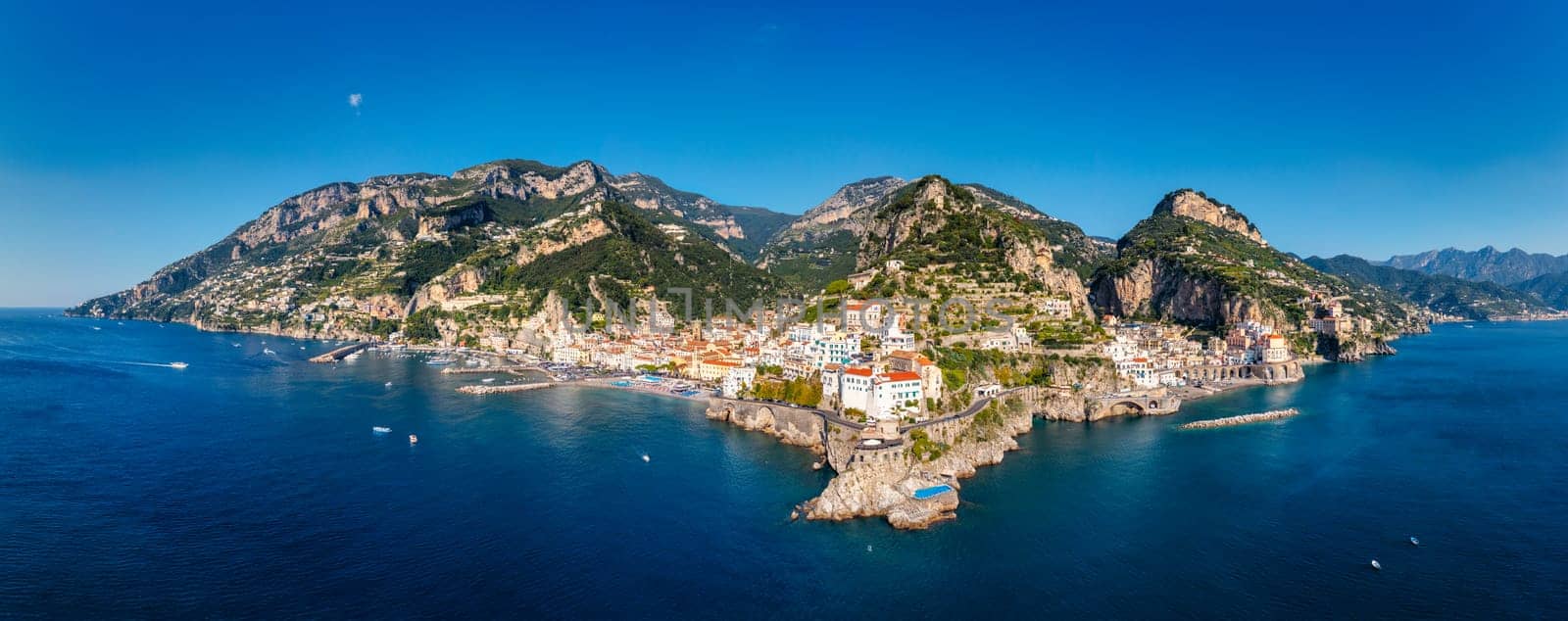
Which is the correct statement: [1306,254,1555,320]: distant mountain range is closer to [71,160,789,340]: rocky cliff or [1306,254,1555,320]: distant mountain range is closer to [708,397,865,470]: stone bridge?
[71,160,789,340]: rocky cliff

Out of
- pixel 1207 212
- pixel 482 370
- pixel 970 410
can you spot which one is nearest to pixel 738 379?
pixel 970 410

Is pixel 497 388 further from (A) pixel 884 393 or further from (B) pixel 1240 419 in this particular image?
(B) pixel 1240 419

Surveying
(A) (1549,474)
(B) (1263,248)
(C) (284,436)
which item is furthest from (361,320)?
(B) (1263,248)

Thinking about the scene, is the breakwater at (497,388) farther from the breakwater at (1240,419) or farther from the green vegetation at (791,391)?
the breakwater at (1240,419)

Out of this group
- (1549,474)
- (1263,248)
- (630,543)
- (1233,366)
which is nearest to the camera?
(630,543)

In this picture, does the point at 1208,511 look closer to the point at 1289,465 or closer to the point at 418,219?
the point at 1289,465

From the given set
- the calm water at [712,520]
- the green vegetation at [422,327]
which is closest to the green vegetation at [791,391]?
the calm water at [712,520]
